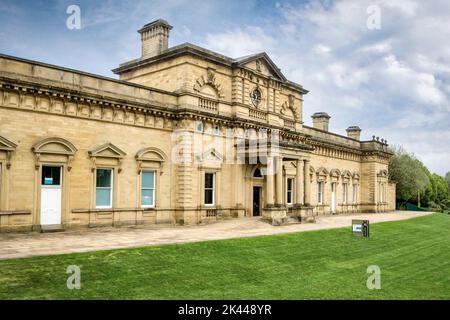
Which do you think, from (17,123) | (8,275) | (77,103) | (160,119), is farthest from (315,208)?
(8,275)

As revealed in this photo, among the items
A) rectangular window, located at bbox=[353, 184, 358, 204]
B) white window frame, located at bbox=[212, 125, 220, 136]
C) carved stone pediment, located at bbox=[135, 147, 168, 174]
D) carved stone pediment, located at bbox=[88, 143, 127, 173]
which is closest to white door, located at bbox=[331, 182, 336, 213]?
rectangular window, located at bbox=[353, 184, 358, 204]

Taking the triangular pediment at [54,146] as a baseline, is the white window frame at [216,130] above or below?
above

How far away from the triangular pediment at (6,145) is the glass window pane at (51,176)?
5.81ft

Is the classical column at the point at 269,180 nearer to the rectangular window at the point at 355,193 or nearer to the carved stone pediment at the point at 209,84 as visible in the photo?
the carved stone pediment at the point at 209,84

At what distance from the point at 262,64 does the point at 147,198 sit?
13306 millimetres

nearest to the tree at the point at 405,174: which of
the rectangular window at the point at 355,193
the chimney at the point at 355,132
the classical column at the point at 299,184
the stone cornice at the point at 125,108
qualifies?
the chimney at the point at 355,132

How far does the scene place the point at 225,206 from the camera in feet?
90.2

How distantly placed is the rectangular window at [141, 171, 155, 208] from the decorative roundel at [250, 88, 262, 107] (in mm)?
9640

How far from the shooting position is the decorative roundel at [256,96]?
97.6 feet

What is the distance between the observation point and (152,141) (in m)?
24.3

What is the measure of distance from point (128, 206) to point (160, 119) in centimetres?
552

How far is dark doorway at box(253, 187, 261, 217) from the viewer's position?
29.9 m

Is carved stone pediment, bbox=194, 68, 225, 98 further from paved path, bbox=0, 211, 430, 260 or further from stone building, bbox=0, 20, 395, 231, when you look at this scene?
paved path, bbox=0, 211, 430, 260
